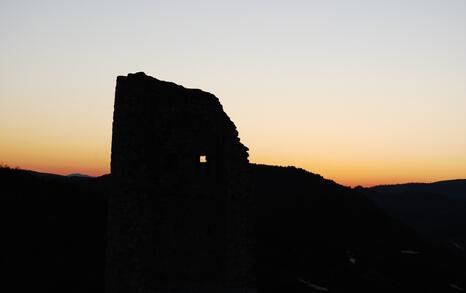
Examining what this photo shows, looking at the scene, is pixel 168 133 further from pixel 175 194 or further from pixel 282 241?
pixel 282 241

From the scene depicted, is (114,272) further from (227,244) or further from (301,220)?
(301,220)

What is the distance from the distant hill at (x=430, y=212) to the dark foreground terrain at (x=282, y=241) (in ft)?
10.1

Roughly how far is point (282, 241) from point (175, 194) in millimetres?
29080

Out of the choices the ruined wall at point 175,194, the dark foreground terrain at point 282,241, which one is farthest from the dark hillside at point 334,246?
the ruined wall at point 175,194

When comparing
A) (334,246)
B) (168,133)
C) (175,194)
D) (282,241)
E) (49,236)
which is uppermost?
(168,133)

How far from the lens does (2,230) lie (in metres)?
22.0

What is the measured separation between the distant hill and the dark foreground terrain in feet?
10.1

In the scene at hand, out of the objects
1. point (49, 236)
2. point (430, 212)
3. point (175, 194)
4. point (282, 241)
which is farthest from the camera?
point (430, 212)

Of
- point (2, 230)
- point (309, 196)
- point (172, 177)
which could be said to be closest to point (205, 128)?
point (172, 177)

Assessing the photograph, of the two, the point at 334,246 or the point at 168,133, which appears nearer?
the point at 168,133

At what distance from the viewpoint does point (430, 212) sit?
7581cm

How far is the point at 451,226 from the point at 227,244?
6612 centimetres

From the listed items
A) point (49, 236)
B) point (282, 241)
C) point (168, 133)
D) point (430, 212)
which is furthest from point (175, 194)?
point (430, 212)

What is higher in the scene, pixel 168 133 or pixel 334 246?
pixel 168 133
